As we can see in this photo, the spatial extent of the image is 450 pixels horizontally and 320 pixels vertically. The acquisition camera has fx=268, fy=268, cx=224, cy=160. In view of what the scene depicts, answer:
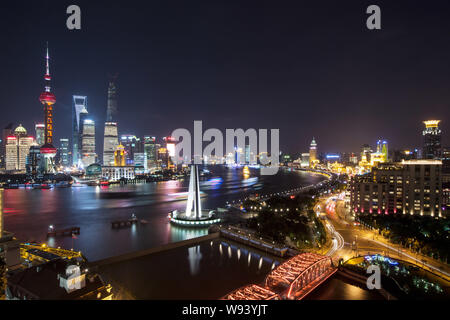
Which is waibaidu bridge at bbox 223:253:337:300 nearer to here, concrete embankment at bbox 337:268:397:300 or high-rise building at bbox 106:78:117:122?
concrete embankment at bbox 337:268:397:300

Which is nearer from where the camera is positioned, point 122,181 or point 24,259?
point 24,259

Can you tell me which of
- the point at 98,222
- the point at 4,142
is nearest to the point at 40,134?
the point at 4,142

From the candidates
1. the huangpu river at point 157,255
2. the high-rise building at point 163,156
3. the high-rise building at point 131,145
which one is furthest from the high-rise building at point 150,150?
the huangpu river at point 157,255

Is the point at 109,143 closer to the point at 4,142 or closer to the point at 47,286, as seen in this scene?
the point at 4,142

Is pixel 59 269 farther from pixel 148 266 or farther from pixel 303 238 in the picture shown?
pixel 303 238

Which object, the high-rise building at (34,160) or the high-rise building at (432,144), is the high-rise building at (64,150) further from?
the high-rise building at (432,144)

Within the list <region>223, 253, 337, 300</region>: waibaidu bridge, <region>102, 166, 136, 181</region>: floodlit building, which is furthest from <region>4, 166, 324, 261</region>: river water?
<region>102, 166, 136, 181</region>: floodlit building
